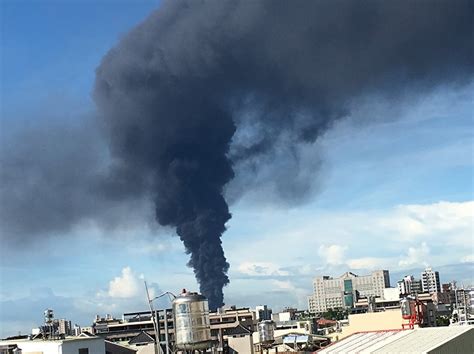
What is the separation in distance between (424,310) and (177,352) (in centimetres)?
3172

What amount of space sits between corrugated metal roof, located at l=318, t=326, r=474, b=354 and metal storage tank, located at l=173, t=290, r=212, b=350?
10337 mm

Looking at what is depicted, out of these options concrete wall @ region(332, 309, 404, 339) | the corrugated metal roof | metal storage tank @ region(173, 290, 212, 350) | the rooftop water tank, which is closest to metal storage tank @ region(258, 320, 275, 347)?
concrete wall @ region(332, 309, 404, 339)

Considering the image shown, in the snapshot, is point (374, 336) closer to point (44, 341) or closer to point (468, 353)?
point (468, 353)

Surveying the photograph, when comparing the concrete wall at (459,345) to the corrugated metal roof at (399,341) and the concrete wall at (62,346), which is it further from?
the concrete wall at (62,346)

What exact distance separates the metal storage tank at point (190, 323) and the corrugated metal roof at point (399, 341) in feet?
33.9

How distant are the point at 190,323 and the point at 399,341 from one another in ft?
47.9

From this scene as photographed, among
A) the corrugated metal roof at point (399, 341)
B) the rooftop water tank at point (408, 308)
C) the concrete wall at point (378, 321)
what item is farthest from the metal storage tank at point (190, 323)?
the concrete wall at point (378, 321)

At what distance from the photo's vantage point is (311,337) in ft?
351

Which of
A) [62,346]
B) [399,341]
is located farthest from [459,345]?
[62,346]

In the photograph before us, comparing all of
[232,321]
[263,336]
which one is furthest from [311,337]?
[232,321]

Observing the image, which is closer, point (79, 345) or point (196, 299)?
point (196, 299)

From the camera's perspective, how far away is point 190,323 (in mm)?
47781

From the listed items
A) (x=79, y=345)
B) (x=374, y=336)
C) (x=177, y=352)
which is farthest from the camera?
(x=79, y=345)

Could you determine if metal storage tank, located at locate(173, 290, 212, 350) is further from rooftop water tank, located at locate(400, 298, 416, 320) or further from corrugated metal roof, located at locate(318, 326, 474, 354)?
rooftop water tank, located at locate(400, 298, 416, 320)
